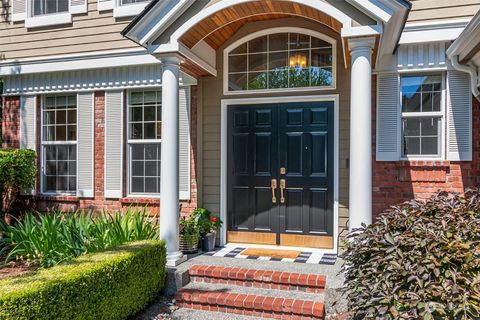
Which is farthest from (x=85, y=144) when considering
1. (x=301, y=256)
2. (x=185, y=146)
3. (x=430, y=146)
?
(x=430, y=146)

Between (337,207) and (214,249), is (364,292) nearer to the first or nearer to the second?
(337,207)

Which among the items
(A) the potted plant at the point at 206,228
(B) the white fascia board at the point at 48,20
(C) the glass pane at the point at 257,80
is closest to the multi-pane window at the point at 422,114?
(C) the glass pane at the point at 257,80

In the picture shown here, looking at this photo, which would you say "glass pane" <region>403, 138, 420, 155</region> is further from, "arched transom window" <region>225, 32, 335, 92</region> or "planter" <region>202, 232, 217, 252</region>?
"planter" <region>202, 232, 217, 252</region>

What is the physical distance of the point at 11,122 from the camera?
23.5ft

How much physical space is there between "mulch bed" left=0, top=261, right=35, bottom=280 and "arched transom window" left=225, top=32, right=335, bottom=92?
4.08 meters

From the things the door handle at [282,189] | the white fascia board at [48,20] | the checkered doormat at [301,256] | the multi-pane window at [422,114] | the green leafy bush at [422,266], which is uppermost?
the white fascia board at [48,20]

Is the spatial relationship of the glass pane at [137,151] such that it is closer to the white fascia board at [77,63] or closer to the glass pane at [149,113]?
the glass pane at [149,113]

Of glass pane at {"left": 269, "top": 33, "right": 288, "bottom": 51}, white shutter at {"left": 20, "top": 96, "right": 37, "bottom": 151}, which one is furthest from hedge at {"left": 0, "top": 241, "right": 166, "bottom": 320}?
white shutter at {"left": 20, "top": 96, "right": 37, "bottom": 151}

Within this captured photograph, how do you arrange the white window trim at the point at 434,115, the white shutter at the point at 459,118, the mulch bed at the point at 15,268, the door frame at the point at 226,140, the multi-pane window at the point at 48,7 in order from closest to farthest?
the mulch bed at the point at 15,268 → the white shutter at the point at 459,118 → the white window trim at the point at 434,115 → the door frame at the point at 226,140 → the multi-pane window at the point at 48,7

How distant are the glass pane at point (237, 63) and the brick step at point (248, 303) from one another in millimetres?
3537

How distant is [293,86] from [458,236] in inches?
146

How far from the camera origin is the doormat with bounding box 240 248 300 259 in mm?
5277

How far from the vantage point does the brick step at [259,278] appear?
4.27 m

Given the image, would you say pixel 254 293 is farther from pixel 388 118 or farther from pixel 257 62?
pixel 257 62
